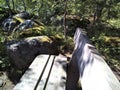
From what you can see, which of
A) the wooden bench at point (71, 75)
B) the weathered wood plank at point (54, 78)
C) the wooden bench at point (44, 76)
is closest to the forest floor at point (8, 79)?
the wooden bench at point (71, 75)

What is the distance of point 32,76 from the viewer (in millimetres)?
3318

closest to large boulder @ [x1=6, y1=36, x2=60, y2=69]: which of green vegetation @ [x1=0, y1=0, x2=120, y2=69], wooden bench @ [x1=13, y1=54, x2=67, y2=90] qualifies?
green vegetation @ [x1=0, y1=0, x2=120, y2=69]

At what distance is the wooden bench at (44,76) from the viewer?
2.95 metres

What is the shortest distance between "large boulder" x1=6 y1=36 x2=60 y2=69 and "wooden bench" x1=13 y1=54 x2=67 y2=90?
244 centimetres

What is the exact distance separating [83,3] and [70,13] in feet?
9.98

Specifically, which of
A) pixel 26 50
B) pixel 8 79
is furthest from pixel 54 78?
pixel 8 79

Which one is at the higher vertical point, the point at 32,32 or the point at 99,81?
the point at 99,81

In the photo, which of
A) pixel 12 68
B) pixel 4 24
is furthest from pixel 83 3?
pixel 12 68

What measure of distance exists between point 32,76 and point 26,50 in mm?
3649

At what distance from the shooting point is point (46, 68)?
12.7 feet

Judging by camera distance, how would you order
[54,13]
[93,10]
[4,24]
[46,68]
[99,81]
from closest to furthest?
1. [99,81]
2. [46,68]
3. [93,10]
4. [4,24]
5. [54,13]

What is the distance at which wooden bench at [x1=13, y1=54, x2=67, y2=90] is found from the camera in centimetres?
295

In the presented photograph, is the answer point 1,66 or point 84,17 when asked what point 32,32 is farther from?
point 84,17

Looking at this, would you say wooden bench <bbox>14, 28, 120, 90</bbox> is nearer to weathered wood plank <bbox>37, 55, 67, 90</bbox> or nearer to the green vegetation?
weathered wood plank <bbox>37, 55, 67, 90</bbox>
